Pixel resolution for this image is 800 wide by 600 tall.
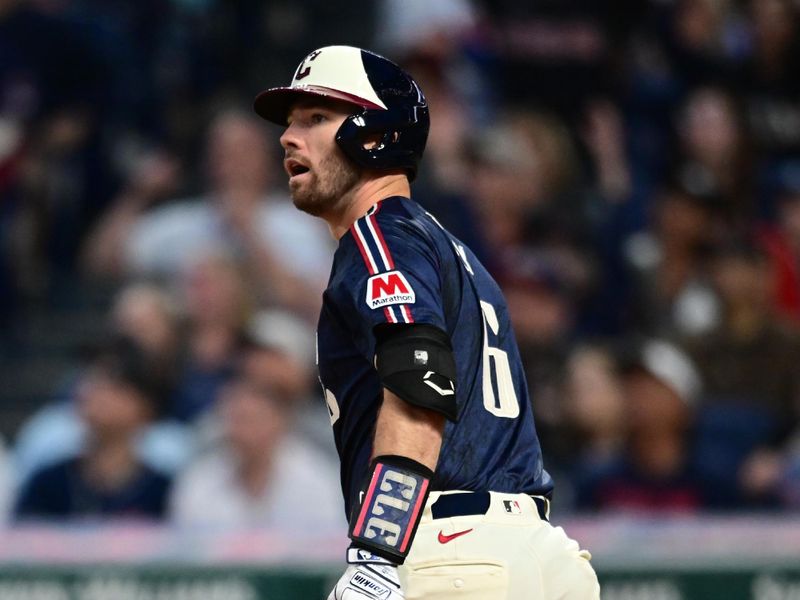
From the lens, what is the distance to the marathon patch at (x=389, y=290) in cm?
308

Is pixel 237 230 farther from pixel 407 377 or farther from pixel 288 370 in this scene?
pixel 407 377

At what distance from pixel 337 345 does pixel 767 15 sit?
787cm

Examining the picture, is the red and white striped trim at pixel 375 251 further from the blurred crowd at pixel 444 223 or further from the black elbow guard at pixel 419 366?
the blurred crowd at pixel 444 223

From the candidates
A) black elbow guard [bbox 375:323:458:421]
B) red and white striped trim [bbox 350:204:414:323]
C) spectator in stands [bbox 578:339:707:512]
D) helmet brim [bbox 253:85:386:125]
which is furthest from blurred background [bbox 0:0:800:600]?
black elbow guard [bbox 375:323:458:421]

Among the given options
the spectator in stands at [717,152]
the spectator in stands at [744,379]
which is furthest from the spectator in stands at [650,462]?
the spectator in stands at [717,152]

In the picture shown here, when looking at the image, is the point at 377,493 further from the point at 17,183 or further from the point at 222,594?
the point at 17,183

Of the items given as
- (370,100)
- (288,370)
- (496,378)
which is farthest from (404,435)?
(288,370)

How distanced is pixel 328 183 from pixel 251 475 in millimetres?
3737

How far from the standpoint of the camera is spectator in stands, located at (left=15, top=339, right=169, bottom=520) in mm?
6969

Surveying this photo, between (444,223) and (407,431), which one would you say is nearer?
(407,431)

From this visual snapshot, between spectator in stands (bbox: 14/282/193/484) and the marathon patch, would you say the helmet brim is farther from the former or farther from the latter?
spectator in stands (bbox: 14/282/193/484)

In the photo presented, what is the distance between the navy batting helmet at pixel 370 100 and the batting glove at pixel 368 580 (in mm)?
928

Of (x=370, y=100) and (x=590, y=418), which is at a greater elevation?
(x=590, y=418)

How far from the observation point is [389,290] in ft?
10.1
